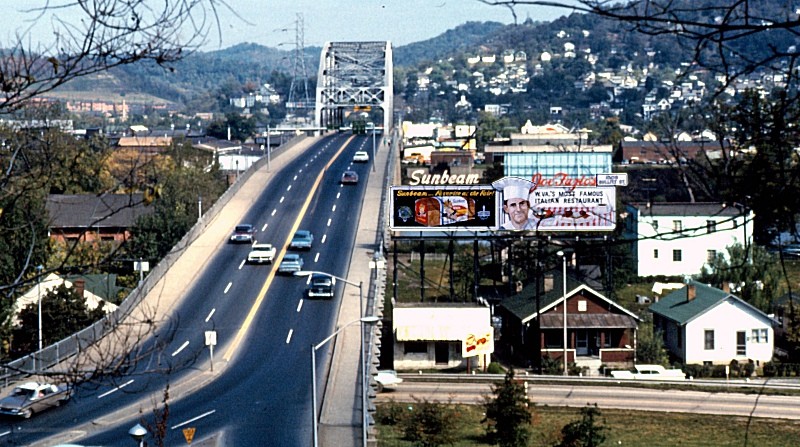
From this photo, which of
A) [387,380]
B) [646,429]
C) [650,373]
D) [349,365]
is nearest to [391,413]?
[349,365]

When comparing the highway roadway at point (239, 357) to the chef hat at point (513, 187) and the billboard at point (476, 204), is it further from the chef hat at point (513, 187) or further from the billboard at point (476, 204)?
the chef hat at point (513, 187)

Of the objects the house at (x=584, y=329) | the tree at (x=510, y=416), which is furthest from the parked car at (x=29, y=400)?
the house at (x=584, y=329)

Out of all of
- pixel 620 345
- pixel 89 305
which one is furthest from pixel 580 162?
pixel 89 305

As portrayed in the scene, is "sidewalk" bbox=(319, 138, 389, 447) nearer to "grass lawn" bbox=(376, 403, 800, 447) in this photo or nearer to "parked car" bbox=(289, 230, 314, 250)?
"grass lawn" bbox=(376, 403, 800, 447)

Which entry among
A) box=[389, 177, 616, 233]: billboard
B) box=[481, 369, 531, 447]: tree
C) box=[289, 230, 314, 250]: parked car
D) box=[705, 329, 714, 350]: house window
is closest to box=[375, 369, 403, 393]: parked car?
box=[481, 369, 531, 447]: tree

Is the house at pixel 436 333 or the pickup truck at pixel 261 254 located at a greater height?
the pickup truck at pixel 261 254

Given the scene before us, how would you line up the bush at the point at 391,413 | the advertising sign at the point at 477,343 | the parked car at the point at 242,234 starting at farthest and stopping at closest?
1. the parked car at the point at 242,234
2. the advertising sign at the point at 477,343
3. the bush at the point at 391,413
